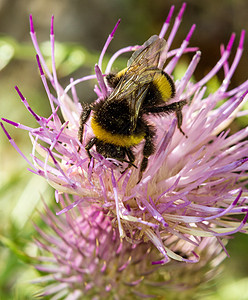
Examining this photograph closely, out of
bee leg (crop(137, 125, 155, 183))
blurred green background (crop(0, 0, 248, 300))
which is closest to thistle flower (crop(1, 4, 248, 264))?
bee leg (crop(137, 125, 155, 183))

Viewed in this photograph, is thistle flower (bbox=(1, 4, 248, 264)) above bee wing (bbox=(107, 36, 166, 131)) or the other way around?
the other way around

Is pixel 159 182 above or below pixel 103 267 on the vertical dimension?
above

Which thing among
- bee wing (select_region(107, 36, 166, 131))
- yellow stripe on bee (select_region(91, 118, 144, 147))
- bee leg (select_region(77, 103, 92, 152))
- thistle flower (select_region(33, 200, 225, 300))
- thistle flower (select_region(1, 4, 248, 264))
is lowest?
thistle flower (select_region(33, 200, 225, 300))

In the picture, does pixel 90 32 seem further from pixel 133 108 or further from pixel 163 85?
pixel 133 108

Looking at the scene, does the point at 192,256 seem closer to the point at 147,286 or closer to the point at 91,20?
the point at 147,286

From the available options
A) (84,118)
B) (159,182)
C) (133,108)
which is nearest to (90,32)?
(84,118)

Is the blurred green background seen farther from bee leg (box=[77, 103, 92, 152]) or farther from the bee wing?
the bee wing

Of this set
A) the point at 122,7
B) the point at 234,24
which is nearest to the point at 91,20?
the point at 122,7
